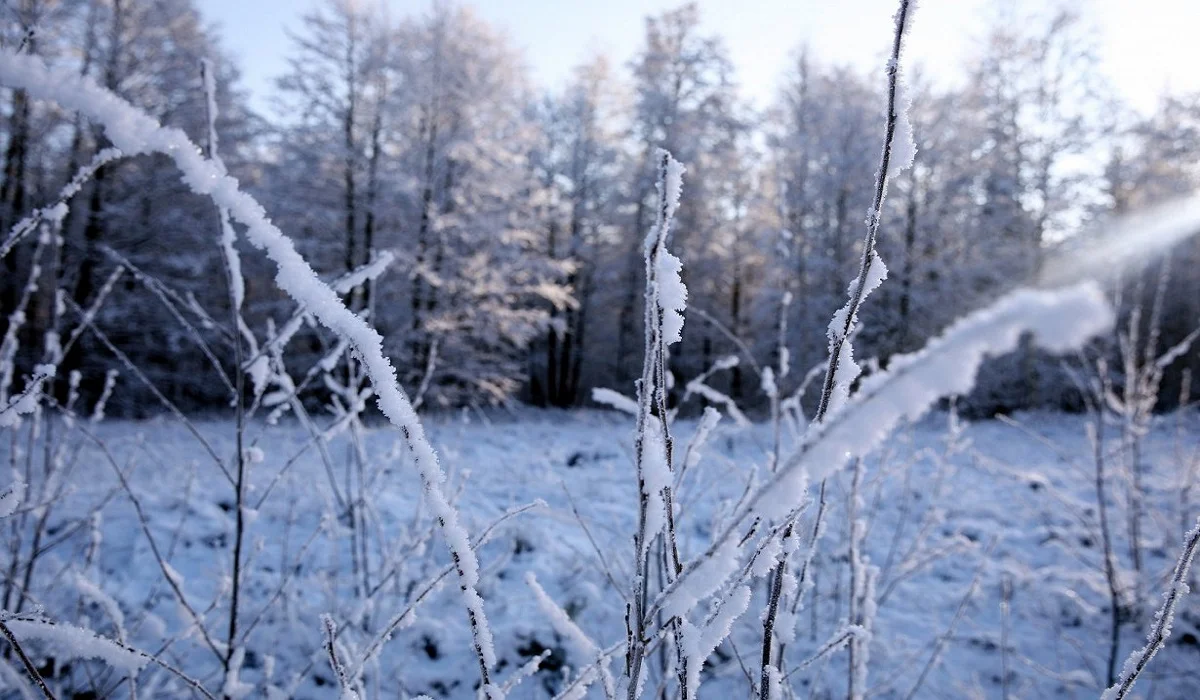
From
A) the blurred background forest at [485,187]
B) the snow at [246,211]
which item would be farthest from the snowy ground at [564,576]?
the blurred background forest at [485,187]

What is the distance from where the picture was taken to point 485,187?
1118cm

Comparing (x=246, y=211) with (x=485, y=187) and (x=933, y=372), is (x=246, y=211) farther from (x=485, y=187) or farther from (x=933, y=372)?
(x=485, y=187)

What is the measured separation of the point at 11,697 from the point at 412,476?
9.98 feet

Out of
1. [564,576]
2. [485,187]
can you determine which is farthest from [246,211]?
[485,187]

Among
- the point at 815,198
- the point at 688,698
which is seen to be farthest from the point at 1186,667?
the point at 815,198

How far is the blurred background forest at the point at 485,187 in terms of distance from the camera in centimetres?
899

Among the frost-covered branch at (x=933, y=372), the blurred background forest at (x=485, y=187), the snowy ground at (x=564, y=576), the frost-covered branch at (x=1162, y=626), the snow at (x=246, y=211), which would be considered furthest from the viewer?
the blurred background forest at (x=485, y=187)

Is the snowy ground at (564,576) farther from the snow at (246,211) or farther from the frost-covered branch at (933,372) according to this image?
the frost-covered branch at (933,372)

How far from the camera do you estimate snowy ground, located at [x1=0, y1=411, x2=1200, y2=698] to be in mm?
2332

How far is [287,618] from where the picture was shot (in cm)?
274

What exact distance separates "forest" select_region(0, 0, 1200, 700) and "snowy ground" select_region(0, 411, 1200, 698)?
0.10 feet

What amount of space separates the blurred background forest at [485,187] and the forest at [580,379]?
0.09m

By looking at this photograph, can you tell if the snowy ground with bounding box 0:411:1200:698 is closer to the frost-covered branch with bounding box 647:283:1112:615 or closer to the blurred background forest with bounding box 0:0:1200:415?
the frost-covered branch with bounding box 647:283:1112:615

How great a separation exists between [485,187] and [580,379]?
8.03m
